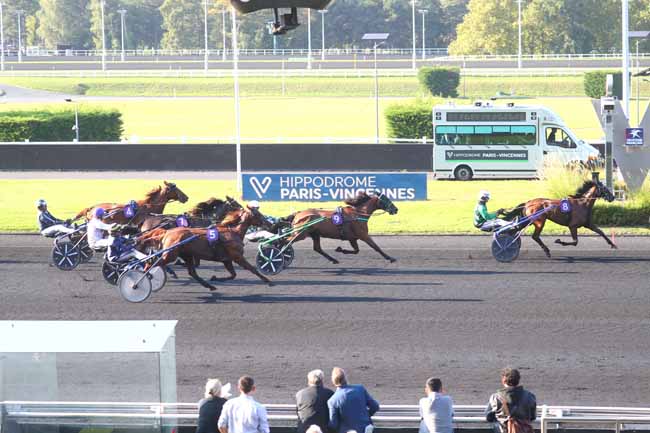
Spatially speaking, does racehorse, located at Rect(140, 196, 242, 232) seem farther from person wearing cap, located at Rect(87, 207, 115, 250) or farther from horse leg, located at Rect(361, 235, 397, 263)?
horse leg, located at Rect(361, 235, 397, 263)

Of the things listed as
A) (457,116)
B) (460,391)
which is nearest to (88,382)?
(460,391)

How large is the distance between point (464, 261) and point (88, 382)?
11.1 m

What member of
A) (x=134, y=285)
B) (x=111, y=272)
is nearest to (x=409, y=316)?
(x=134, y=285)

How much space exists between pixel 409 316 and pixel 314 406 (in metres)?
5.85

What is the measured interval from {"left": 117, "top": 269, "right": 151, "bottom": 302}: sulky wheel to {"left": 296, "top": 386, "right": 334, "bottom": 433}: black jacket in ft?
22.4

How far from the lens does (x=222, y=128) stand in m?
48.8

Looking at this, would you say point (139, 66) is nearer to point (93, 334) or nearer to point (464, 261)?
point (464, 261)

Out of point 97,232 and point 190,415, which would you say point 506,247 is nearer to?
point 97,232

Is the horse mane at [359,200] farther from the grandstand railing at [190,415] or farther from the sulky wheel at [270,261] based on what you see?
the grandstand railing at [190,415]

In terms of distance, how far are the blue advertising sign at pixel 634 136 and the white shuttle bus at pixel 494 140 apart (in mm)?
7768

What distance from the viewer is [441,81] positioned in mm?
60406

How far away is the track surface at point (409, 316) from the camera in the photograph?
35.8ft

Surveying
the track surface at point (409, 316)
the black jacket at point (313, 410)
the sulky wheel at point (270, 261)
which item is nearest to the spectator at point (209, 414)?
the black jacket at point (313, 410)

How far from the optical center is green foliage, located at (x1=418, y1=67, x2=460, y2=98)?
60.3 metres
